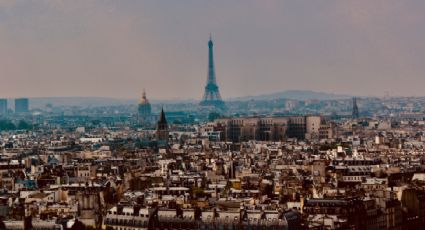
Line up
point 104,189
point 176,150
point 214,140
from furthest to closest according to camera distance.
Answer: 1. point 214,140
2. point 176,150
3. point 104,189

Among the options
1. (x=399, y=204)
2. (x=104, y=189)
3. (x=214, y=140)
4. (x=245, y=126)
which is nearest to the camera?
(x=399, y=204)

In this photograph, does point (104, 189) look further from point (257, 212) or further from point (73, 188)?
point (257, 212)

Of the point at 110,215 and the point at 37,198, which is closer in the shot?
the point at 110,215

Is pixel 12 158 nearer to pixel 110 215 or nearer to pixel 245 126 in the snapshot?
pixel 110 215

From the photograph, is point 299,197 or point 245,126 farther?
point 245,126

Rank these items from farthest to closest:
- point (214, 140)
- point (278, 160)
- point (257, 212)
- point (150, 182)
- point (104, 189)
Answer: point (214, 140), point (278, 160), point (150, 182), point (104, 189), point (257, 212)

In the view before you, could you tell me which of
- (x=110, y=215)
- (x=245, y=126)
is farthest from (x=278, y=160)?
(x=245, y=126)

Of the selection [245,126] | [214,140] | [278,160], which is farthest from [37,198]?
[245,126]

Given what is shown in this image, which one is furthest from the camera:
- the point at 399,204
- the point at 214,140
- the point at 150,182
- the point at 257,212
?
the point at 214,140
